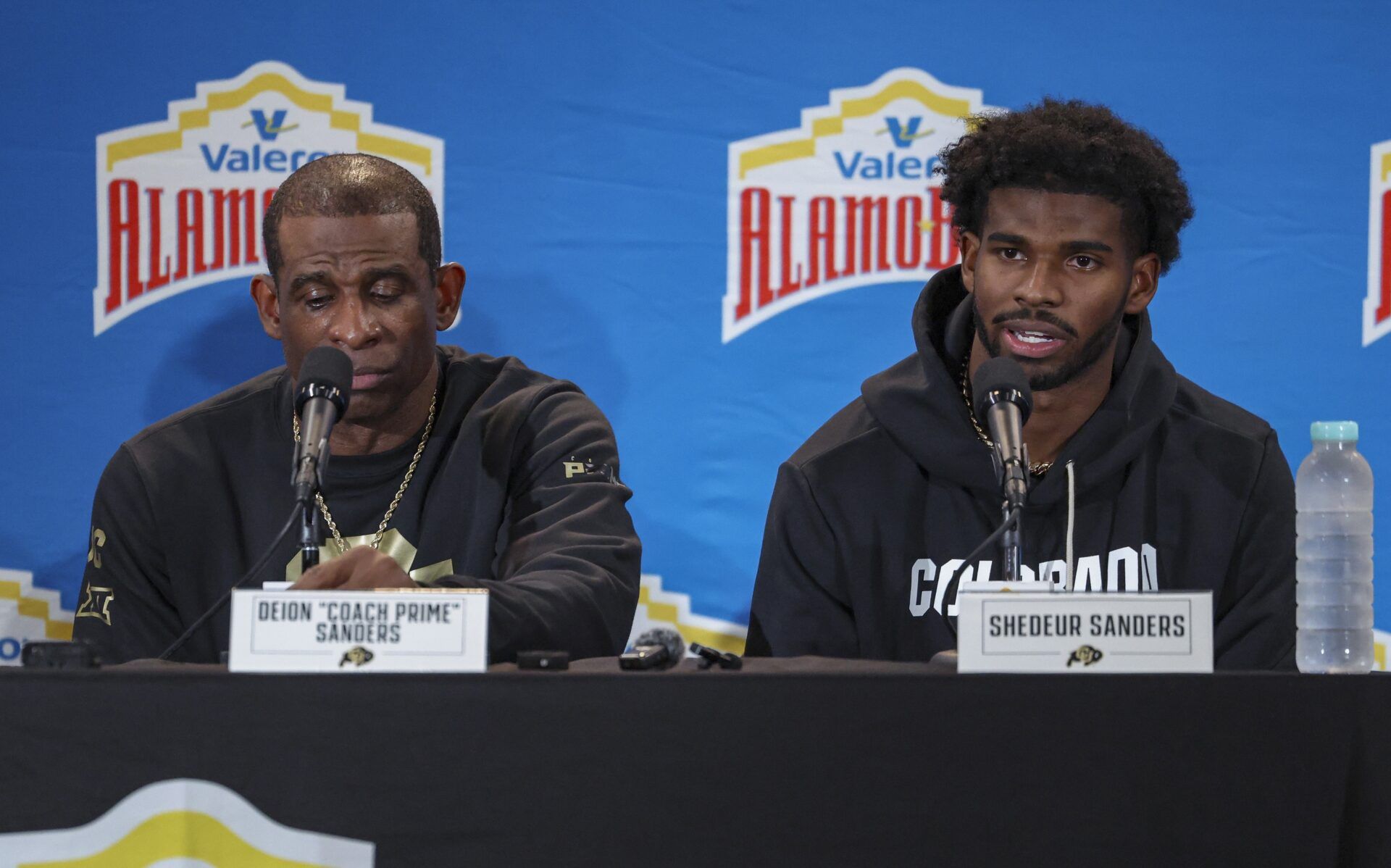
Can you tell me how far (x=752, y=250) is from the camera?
301 cm

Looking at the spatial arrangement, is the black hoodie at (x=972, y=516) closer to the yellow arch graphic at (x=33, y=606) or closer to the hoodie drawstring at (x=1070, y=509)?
the hoodie drawstring at (x=1070, y=509)

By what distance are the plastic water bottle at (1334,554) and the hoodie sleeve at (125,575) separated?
1.79 metres

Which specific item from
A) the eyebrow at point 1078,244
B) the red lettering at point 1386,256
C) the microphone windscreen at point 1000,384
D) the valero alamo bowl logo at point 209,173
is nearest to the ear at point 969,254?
the eyebrow at point 1078,244

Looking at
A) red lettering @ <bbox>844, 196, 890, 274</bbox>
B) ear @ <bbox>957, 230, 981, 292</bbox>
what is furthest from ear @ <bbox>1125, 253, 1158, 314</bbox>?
red lettering @ <bbox>844, 196, 890, 274</bbox>

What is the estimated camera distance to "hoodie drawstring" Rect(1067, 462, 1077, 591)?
6.57 feet

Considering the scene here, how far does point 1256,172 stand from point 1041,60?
0.52 m

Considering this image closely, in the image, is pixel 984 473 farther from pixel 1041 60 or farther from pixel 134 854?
pixel 134 854

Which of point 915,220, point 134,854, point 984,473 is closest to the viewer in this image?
point 134,854

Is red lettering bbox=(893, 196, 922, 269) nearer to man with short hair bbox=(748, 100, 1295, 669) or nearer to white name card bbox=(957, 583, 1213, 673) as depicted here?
man with short hair bbox=(748, 100, 1295, 669)

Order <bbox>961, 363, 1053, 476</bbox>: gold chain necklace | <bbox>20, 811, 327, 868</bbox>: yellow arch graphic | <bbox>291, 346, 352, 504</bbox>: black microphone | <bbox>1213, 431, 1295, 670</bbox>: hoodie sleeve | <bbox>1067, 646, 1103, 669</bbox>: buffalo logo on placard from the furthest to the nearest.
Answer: <bbox>961, 363, 1053, 476</bbox>: gold chain necklace
<bbox>1213, 431, 1295, 670</bbox>: hoodie sleeve
<bbox>291, 346, 352, 504</bbox>: black microphone
<bbox>1067, 646, 1103, 669</bbox>: buffalo logo on placard
<bbox>20, 811, 327, 868</bbox>: yellow arch graphic

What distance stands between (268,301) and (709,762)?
1.53 metres

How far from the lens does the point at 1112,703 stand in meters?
1.37

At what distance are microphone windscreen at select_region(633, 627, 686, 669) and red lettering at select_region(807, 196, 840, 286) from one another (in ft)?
5.38

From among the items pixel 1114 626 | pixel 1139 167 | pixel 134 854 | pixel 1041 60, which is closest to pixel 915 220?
pixel 1041 60
